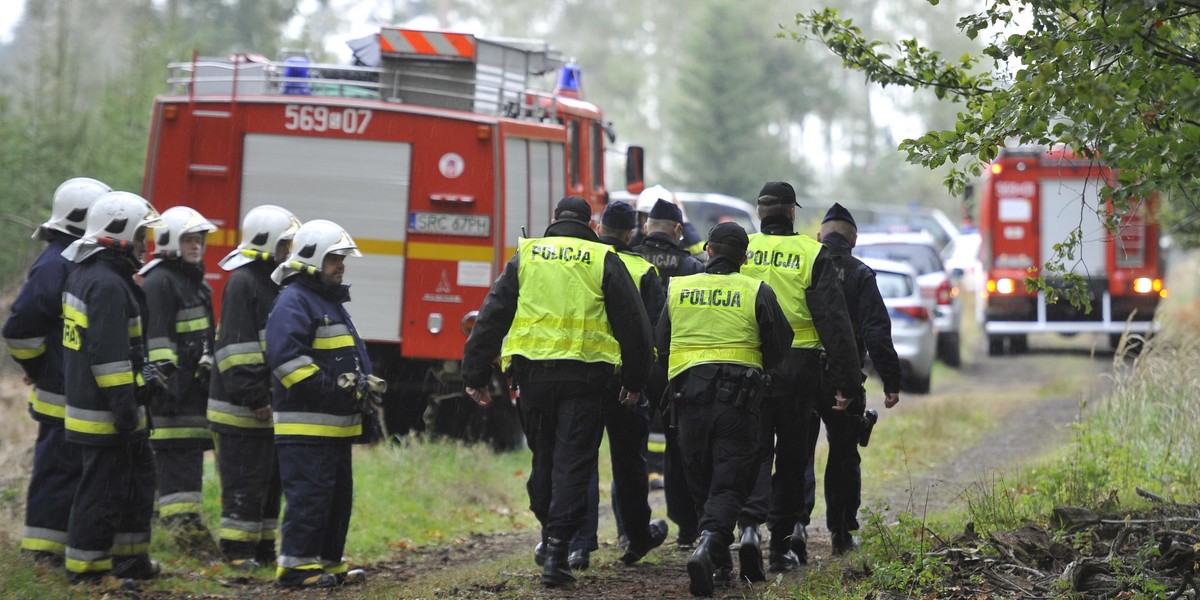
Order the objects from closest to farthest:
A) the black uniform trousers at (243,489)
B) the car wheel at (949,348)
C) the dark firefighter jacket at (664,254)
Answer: the black uniform trousers at (243,489) → the dark firefighter jacket at (664,254) → the car wheel at (949,348)

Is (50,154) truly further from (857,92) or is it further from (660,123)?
(857,92)

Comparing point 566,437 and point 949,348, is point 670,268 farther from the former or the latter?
point 949,348

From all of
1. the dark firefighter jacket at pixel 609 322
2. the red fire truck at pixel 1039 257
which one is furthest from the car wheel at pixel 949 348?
the dark firefighter jacket at pixel 609 322

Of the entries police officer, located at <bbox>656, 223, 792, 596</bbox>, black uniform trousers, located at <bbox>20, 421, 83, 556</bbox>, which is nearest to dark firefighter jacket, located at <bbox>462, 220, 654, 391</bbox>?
police officer, located at <bbox>656, 223, 792, 596</bbox>

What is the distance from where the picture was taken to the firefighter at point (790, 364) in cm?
664

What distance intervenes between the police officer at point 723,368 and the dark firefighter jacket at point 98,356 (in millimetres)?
2615

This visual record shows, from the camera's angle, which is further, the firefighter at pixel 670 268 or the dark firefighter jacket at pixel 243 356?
the firefighter at pixel 670 268

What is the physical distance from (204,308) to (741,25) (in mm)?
36288

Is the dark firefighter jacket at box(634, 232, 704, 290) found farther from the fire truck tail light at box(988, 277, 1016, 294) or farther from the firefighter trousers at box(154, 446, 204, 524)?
the fire truck tail light at box(988, 277, 1016, 294)

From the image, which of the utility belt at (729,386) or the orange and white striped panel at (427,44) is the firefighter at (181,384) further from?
the orange and white striped panel at (427,44)

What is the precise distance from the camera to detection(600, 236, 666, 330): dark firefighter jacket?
7238 millimetres

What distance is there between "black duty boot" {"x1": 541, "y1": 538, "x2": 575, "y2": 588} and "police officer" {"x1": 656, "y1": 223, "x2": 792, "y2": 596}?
655 millimetres

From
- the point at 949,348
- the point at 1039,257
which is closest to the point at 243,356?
the point at 949,348

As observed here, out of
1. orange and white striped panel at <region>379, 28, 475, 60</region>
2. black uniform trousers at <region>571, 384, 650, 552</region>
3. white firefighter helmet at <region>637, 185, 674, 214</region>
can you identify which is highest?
orange and white striped panel at <region>379, 28, 475, 60</region>
